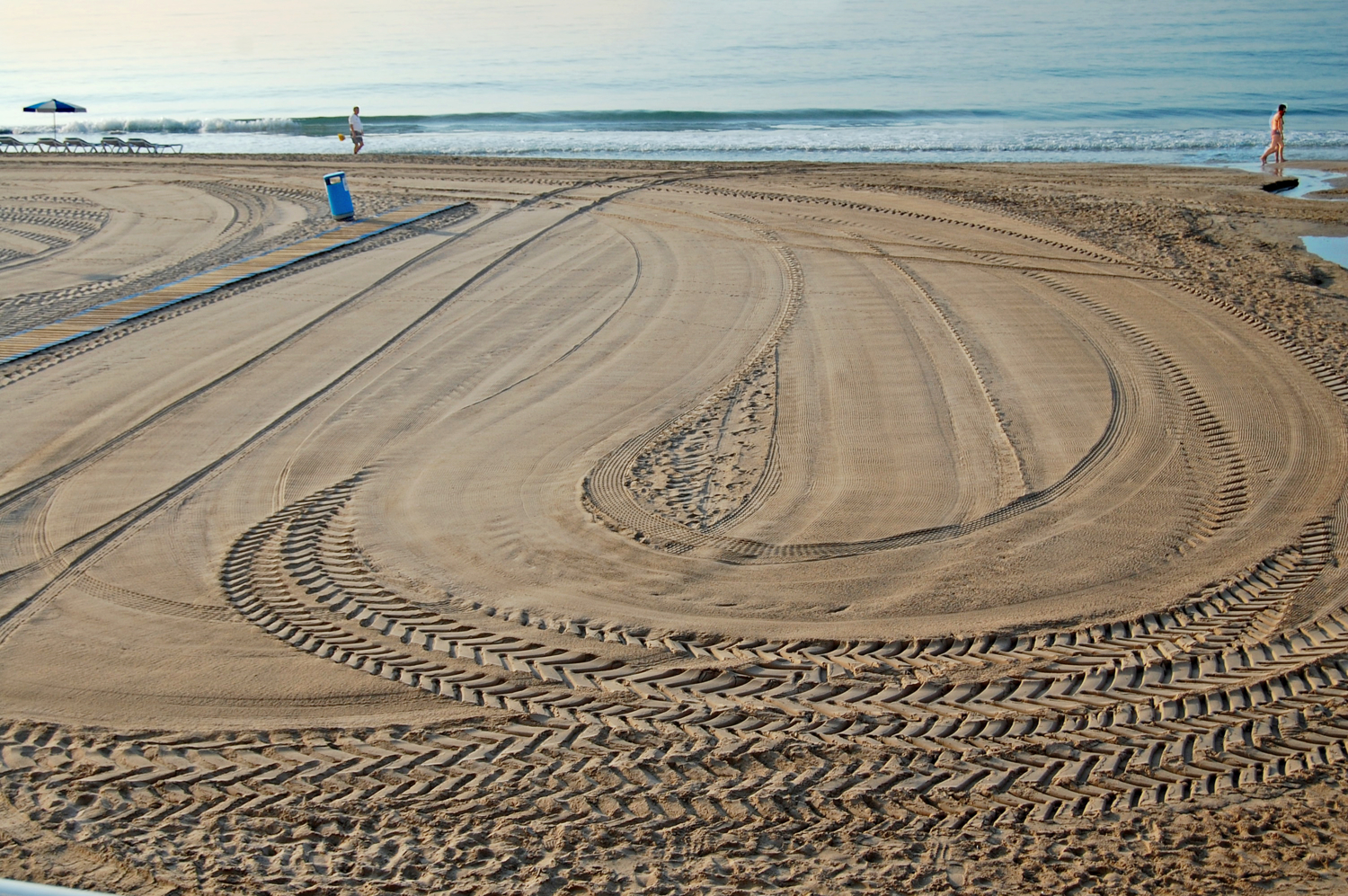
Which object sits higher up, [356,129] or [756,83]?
[756,83]

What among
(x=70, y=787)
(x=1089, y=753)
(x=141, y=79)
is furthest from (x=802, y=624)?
(x=141, y=79)

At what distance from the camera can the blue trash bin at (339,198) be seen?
14.6 metres

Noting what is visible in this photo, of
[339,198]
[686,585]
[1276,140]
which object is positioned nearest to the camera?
[686,585]

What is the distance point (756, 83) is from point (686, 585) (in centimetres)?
→ 3389

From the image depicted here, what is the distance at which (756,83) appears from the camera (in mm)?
35938

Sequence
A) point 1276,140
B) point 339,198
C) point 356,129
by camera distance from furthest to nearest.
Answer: point 356,129 → point 1276,140 → point 339,198

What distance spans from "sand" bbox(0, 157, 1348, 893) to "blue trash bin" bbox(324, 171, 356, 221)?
143 inches

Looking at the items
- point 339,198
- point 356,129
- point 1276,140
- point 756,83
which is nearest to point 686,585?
point 339,198

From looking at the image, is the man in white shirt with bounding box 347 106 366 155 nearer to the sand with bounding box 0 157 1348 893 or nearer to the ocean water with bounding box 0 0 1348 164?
the ocean water with bounding box 0 0 1348 164

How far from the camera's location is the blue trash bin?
1461 centimetres

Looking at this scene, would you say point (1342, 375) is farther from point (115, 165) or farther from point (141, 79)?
point (141, 79)

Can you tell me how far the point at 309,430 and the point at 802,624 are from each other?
4640mm

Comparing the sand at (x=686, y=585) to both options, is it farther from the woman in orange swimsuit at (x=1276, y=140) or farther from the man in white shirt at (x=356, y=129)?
the man in white shirt at (x=356, y=129)

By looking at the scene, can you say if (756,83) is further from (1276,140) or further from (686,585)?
(686,585)
